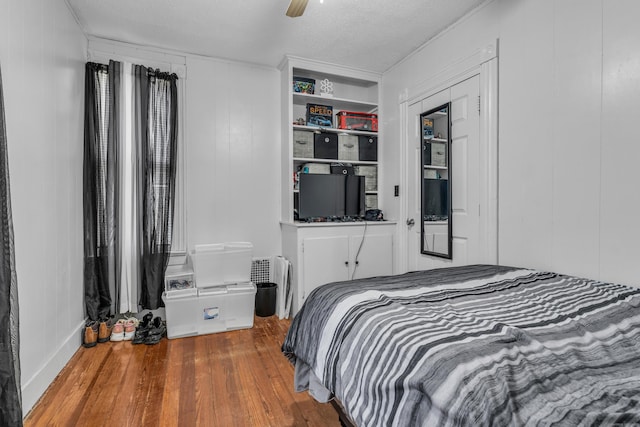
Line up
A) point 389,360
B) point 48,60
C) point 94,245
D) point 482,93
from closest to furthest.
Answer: point 389,360 → point 48,60 → point 482,93 → point 94,245

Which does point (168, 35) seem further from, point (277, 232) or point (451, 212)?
point (451, 212)

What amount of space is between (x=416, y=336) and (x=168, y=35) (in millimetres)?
3160

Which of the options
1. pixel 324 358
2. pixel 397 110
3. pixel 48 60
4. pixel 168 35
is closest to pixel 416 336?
pixel 324 358

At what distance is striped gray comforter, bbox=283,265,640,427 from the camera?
26.7 inches

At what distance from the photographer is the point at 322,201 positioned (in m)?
3.35

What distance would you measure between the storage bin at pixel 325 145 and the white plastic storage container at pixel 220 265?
1.22 meters

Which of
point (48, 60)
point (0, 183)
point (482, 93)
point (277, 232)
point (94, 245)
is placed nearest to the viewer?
point (0, 183)

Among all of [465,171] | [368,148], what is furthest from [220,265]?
[465,171]

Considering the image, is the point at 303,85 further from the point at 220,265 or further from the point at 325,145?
the point at 220,265

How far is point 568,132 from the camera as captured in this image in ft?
6.14

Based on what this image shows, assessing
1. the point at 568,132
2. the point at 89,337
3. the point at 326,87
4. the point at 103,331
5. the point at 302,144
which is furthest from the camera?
the point at 326,87

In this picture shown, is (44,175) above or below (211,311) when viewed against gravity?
above

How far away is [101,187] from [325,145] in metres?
2.10

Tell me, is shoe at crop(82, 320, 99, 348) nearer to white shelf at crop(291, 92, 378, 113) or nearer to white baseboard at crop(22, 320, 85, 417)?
white baseboard at crop(22, 320, 85, 417)
